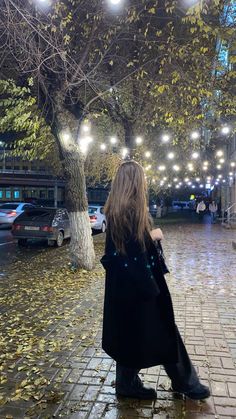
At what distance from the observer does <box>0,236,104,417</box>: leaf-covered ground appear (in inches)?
153

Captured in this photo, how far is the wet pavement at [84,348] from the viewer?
11.6 feet

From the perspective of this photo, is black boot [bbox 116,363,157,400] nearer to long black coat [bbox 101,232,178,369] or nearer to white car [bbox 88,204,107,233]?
long black coat [bbox 101,232,178,369]

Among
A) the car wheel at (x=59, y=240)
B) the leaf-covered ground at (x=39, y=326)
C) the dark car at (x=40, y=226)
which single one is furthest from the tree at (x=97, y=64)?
the car wheel at (x=59, y=240)

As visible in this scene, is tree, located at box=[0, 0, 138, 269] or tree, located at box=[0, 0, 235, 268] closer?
tree, located at box=[0, 0, 235, 268]

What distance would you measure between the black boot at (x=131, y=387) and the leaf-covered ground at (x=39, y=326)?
23.0 inches

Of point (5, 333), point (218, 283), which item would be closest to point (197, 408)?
point (5, 333)

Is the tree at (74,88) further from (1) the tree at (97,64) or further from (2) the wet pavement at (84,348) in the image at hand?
(2) the wet pavement at (84,348)

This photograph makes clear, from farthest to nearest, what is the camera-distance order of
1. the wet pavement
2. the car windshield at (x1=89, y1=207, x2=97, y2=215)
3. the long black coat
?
the car windshield at (x1=89, y1=207, x2=97, y2=215) → the wet pavement → the long black coat

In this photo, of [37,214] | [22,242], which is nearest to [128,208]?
[37,214]

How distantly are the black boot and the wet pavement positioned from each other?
0.23 ft

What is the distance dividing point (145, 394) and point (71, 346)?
1.57m

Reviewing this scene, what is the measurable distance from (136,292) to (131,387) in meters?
0.97

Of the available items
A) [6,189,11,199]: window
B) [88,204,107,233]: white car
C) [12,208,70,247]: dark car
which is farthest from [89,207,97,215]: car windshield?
A: [6,189,11,199]: window

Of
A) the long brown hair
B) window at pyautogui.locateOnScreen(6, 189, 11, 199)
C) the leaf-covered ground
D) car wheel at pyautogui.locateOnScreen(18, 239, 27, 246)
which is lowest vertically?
the leaf-covered ground
